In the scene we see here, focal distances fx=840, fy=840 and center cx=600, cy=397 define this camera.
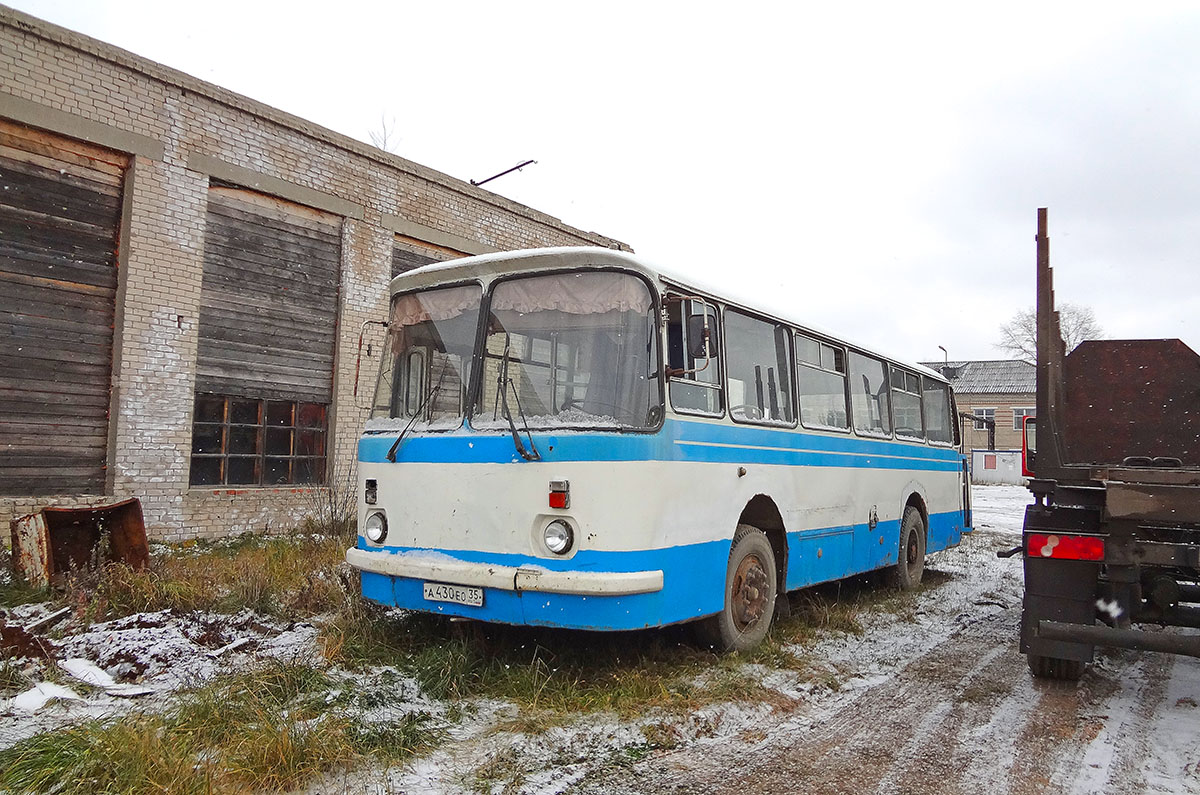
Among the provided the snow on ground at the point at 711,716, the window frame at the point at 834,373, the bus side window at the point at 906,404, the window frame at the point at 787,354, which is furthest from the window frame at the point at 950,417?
the window frame at the point at 787,354

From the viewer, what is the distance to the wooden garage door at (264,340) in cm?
1056

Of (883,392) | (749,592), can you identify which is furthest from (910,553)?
(749,592)

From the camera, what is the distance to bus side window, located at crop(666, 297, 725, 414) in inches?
203

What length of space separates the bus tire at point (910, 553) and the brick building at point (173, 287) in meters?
7.57

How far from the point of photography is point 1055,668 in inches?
220

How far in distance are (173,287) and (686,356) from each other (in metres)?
7.52

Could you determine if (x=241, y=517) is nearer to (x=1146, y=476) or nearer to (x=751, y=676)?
(x=751, y=676)

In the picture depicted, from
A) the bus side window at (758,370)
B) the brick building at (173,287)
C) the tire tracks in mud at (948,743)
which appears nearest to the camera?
the tire tracks in mud at (948,743)

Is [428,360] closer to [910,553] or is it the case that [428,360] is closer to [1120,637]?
[1120,637]

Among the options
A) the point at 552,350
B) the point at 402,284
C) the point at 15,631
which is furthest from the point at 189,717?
the point at 402,284

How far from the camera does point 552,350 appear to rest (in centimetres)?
523

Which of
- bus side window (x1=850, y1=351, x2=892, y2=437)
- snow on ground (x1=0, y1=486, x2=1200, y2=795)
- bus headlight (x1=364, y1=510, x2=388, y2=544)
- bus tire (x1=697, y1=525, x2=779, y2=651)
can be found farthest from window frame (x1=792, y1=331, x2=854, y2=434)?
bus headlight (x1=364, y1=510, x2=388, y2=544)

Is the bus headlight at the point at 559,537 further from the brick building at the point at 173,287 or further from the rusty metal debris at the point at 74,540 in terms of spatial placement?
the brick building at the point at 173,287

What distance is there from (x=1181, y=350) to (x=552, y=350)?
463cm
